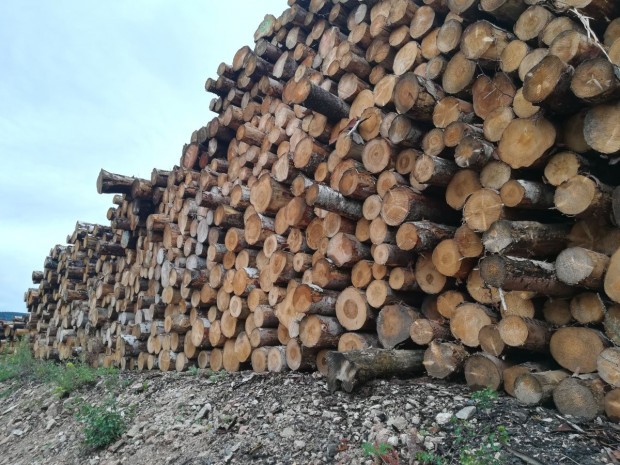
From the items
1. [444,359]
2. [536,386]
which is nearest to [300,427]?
[444,359]

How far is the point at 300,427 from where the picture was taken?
9.33 ft

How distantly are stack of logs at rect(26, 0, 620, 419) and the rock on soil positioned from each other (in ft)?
0.54

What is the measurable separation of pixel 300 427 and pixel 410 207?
1609mm

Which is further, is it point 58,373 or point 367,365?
point 58,373

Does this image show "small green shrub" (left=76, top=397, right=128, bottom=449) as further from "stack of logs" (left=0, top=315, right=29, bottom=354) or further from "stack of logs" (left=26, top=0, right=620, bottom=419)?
"stack of logs" (left=0, top=315, right=29, bottom=354)

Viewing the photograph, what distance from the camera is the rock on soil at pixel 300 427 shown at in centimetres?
220

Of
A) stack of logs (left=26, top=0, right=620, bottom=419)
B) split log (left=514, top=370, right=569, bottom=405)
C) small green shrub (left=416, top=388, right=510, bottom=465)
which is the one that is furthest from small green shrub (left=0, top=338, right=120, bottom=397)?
split log (left=514, top=370, right=569, bottom=405)

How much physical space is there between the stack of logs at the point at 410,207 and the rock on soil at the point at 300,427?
164 mm

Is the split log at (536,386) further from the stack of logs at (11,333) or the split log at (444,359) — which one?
the stack of logs at (11,333)

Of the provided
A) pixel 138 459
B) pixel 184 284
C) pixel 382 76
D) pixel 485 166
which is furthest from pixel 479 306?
pixel 184 284

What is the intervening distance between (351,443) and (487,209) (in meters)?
1.57

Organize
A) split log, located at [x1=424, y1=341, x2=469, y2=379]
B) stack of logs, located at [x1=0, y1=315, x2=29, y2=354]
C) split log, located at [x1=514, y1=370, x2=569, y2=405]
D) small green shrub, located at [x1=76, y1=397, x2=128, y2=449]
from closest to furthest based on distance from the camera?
split log, located at [x1=514, y1=370, x2=569, y2=405] → split log, located at [x1=424, y1=341, x2=469, y2=379] → small green shrub, located at [x1=76, y1=397, x2=128, y2=449] → stack of logs, located at [x1=0, y1=315, x2=29, y2=354]

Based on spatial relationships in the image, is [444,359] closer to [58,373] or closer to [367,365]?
[367,365]

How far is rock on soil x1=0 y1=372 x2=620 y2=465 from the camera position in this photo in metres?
2.20
